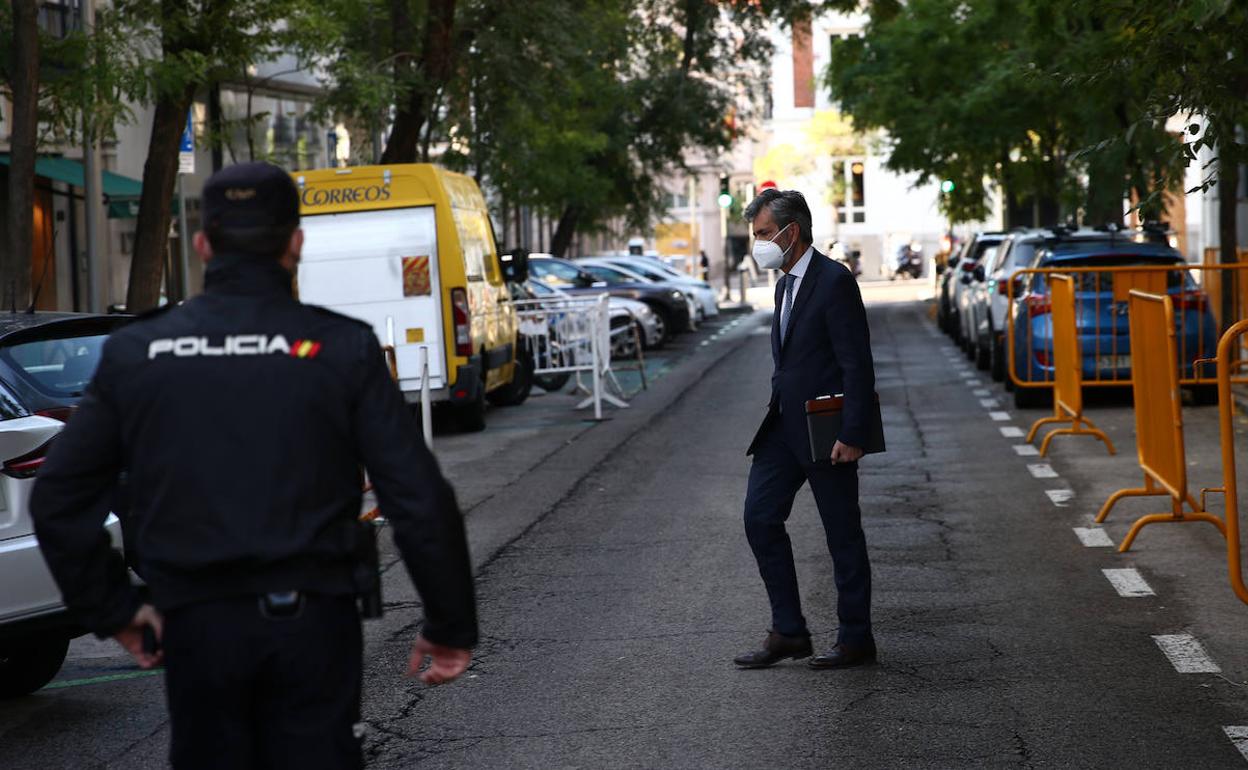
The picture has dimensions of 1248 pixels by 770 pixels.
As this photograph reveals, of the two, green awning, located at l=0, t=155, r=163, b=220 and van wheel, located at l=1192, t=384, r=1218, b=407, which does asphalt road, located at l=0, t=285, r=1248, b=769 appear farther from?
green awning, located at l=0, t=155, r=163, b=220

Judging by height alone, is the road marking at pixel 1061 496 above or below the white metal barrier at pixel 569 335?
below

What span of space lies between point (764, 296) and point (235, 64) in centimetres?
4836

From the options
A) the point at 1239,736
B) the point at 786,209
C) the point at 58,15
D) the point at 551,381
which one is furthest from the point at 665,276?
the point at 1239,736

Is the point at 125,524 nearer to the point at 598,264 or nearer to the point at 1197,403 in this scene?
the point at 1197,403

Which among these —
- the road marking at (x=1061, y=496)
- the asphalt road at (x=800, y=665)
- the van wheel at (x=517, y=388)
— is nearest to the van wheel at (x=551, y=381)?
the van wheel at (x=517, y=388)

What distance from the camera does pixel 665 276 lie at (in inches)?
1639

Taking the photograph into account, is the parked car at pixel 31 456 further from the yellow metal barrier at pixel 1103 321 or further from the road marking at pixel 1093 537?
the yellow metal barrier at pixel 1103 321

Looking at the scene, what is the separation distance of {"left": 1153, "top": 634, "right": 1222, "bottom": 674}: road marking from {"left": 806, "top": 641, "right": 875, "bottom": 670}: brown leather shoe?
1162mm

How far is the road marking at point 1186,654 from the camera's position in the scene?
7.14 meters

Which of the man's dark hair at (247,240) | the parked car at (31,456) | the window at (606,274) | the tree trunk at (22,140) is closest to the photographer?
the man's dark hair at (247,240)

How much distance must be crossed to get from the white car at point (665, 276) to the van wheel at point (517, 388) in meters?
16.9

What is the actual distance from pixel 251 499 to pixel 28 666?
4.44 m

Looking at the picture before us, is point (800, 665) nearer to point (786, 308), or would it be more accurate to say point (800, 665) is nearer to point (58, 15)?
point (786, 308)

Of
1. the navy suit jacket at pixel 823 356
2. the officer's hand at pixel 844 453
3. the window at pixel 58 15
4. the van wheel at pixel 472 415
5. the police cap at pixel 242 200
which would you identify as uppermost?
the window at pixel 58 15
